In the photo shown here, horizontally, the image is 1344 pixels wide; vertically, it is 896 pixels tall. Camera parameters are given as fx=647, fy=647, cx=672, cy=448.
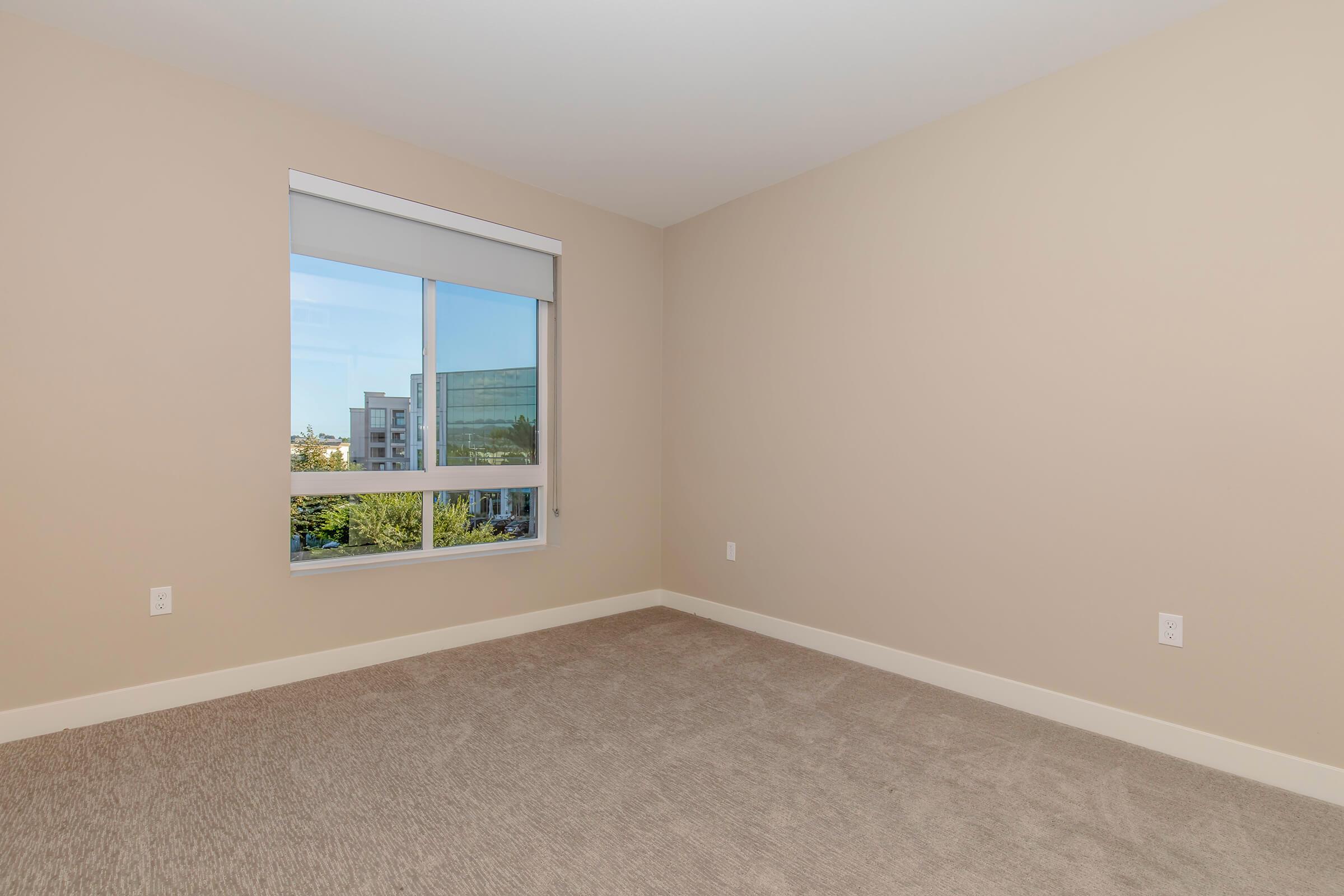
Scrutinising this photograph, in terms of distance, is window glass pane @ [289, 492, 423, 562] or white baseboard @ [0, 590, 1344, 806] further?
window glass pane @ [289, 492, 423, 562]

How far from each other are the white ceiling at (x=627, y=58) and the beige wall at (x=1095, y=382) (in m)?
0.26

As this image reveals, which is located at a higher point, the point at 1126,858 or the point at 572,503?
the point at 572,503

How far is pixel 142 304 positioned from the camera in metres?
2.60

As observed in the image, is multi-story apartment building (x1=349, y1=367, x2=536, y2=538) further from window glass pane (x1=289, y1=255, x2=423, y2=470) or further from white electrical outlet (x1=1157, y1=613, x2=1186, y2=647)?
white electrical outlet (x1=1157, y1=613, x2=1186, y2=647)

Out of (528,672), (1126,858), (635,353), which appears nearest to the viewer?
(1126,858)

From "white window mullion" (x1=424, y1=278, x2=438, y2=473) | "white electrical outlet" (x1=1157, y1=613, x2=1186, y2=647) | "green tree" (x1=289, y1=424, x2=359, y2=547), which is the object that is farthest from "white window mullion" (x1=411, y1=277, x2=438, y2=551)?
"white electrical outlet" (x1=1157, y1=613, x2=1186, y2=647)

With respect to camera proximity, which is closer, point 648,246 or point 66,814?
point 66,814

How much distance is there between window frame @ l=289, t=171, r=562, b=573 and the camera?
3.06 metres

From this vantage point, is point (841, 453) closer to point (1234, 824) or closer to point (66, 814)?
point (1234, 824)

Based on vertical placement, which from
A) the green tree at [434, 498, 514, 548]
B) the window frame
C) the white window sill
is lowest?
the white window sill

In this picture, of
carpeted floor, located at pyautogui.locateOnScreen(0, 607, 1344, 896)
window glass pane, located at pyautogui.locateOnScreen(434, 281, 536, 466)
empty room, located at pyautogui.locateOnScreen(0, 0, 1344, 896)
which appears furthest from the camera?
window glass pane, located at pyautogui.locateOnScreen(434, 281, 536, 466)

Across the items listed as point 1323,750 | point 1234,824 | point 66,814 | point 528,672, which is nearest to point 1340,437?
point 1323,750

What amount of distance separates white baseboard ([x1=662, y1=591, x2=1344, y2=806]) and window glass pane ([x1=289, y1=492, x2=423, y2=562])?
6.81 feet

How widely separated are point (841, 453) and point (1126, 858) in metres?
2.02
